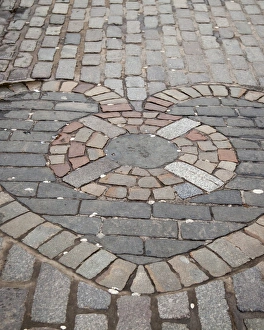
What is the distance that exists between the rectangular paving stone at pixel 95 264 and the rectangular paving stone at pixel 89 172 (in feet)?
2.78

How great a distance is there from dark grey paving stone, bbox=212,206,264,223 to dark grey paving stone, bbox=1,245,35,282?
1.46 metres

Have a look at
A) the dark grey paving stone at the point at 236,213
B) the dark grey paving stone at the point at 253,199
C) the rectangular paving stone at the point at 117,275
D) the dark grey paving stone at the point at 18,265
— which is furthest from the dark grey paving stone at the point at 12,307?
the dark grey paving stone at the point at 253,199

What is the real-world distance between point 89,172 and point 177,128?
1.11m

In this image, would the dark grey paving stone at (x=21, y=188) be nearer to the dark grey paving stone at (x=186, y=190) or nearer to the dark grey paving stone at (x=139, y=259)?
the dark grey paving stone at (x=139, y=259)

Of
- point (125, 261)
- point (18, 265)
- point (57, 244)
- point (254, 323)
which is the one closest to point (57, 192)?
point (57, 244)

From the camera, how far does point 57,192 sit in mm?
4234

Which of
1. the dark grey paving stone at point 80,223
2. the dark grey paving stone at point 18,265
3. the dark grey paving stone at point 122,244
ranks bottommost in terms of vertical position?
the dark grey paving stone at point 80,223

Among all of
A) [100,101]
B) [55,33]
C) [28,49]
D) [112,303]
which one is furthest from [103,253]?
[55,33]

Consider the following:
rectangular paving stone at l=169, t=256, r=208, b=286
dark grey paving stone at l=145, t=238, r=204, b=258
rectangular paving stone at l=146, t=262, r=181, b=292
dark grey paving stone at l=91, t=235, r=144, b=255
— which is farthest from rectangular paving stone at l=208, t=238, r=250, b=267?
dark grey paving stone at l=91, t=235, r=144, b=255

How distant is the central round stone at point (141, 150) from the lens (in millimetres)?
4633

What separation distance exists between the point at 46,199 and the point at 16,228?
41 centimetres

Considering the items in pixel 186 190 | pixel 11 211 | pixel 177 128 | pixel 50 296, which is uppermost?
pixel 50 296

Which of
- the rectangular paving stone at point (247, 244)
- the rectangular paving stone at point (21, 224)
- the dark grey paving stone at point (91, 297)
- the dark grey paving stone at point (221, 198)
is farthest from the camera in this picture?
the dark grey paving stone at point (221, 198)

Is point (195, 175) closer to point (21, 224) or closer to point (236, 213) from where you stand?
point (236, 213)
